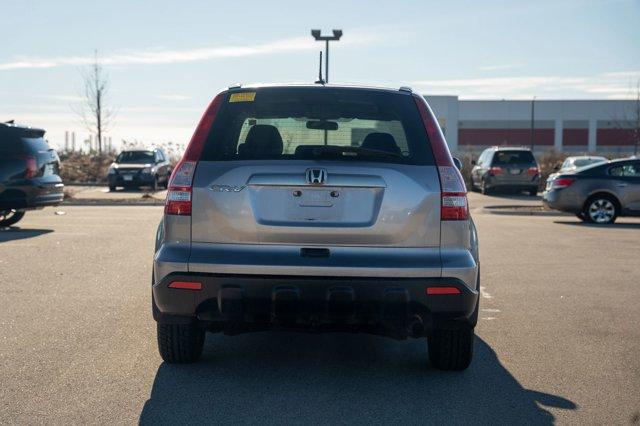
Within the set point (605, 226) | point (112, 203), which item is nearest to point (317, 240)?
point (605, 226)

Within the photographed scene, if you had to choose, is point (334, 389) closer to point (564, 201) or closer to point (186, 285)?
point (186, 285)

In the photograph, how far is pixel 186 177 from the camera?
17.6ft

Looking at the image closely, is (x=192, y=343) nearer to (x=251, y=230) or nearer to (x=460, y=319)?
(x=251, y=230)

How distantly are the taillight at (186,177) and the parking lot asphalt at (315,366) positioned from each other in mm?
1071

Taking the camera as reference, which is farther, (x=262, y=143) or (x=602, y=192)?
(x=602, y=192)

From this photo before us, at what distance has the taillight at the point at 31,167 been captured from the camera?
1545cm

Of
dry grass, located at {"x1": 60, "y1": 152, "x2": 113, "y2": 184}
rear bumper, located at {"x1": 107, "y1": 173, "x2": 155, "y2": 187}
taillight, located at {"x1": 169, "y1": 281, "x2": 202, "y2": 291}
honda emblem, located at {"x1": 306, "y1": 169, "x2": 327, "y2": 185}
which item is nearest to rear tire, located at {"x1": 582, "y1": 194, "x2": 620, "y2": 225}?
honda emblem, located at {"x1": 306, "y1": 169, "x2": 327, "y2": 185}

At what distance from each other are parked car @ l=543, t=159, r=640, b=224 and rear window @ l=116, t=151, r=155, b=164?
18.8m

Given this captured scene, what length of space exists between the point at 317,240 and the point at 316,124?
1137 millimetres

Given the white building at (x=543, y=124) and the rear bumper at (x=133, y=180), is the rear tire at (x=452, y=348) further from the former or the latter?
the white building at (x=543, y=124)

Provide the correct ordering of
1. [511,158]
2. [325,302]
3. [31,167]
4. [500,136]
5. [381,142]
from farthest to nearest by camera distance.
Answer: [500,136] → [511,158] → [31,167] → [381,142] → [325,302]

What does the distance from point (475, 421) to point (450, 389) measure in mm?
666

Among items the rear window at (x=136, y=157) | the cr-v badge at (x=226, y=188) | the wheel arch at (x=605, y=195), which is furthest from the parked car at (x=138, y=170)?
the cr-v badge at (x=226, y=188)

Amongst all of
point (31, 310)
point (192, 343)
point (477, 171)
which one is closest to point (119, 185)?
point (477, 171)
